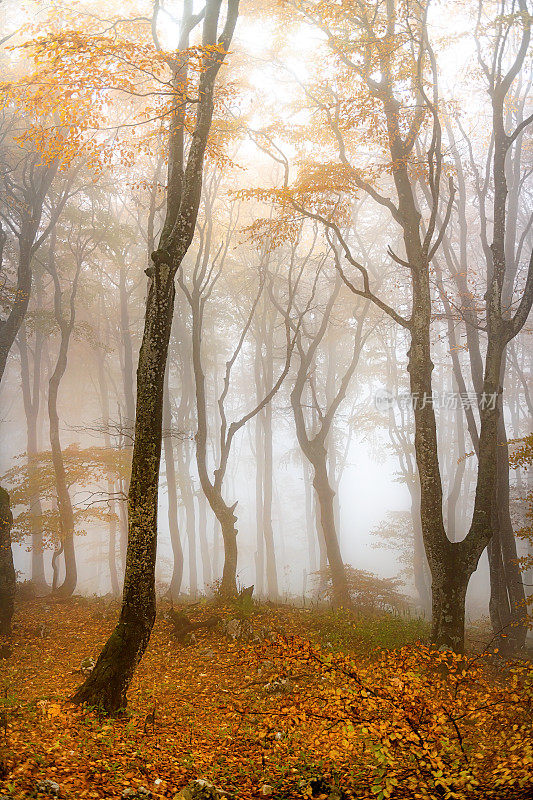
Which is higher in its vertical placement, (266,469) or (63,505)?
(266,469)

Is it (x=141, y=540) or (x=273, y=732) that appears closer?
(x=273, y=732)

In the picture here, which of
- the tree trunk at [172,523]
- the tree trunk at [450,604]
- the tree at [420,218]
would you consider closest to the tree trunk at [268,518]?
the tree trunk at [172,523]

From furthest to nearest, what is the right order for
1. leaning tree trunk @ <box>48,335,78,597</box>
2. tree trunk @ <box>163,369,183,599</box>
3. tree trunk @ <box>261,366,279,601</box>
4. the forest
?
tree trunk @ <box>261,366,279,601</box>
tree trunk @ <box>163,369,183,599</box>
leaning tree trunk @ <box>48,335,78,597</box>
the forest

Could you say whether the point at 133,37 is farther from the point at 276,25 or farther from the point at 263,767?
the point at 263,767

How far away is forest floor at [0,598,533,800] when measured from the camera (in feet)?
11.1

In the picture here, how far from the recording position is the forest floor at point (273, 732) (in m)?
3.39

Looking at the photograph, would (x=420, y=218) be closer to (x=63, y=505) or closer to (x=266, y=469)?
(x=63, y=505)

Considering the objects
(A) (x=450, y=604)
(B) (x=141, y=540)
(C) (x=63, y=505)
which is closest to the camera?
(B) (x=141, y=540)

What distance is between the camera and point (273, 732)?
4.70 meters

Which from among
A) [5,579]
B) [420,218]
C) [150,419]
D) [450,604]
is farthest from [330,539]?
[150,419]

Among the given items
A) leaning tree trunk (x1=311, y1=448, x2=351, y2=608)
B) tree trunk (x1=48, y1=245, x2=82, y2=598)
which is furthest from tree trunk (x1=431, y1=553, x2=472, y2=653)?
tree trunk (x1=48, y1=245, x2=82, y2=598)

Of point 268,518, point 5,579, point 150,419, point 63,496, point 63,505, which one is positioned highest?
point 150,419

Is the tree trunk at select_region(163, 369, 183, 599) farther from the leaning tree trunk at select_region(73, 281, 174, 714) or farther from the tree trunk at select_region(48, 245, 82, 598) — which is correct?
the leaning tree trunk at select_region(73, 281, 174, 714)

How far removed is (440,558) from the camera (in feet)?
24.8
